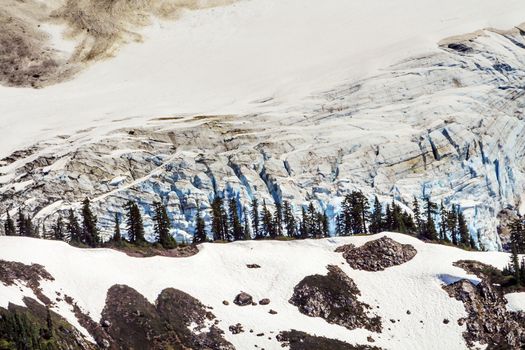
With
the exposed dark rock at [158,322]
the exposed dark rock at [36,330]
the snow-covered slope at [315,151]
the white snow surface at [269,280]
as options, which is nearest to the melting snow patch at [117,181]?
the snow-covered slope at [315,151]

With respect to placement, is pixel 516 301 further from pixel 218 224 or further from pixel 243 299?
pixel 218 224

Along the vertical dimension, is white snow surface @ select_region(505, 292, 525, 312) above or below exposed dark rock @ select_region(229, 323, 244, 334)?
below

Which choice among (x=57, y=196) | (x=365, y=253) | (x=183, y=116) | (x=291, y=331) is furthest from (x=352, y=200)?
(x=183, y=116)

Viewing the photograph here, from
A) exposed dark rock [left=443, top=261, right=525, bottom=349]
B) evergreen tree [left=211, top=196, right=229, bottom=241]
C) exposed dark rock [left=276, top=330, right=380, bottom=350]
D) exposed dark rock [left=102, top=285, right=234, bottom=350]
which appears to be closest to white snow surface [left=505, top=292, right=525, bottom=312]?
exposed dark rock [left=443, top=261, right=525, bottom=349]

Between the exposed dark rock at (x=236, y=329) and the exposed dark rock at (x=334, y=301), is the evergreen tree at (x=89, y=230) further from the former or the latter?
the exposed dark rock at (x=334, y=301)

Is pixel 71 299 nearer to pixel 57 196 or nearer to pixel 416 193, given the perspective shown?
pixel 57 196

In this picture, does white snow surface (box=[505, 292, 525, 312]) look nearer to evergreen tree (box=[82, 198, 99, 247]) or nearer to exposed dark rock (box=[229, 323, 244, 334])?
exposed dark rock (box=[229, 323, 244, 334])
